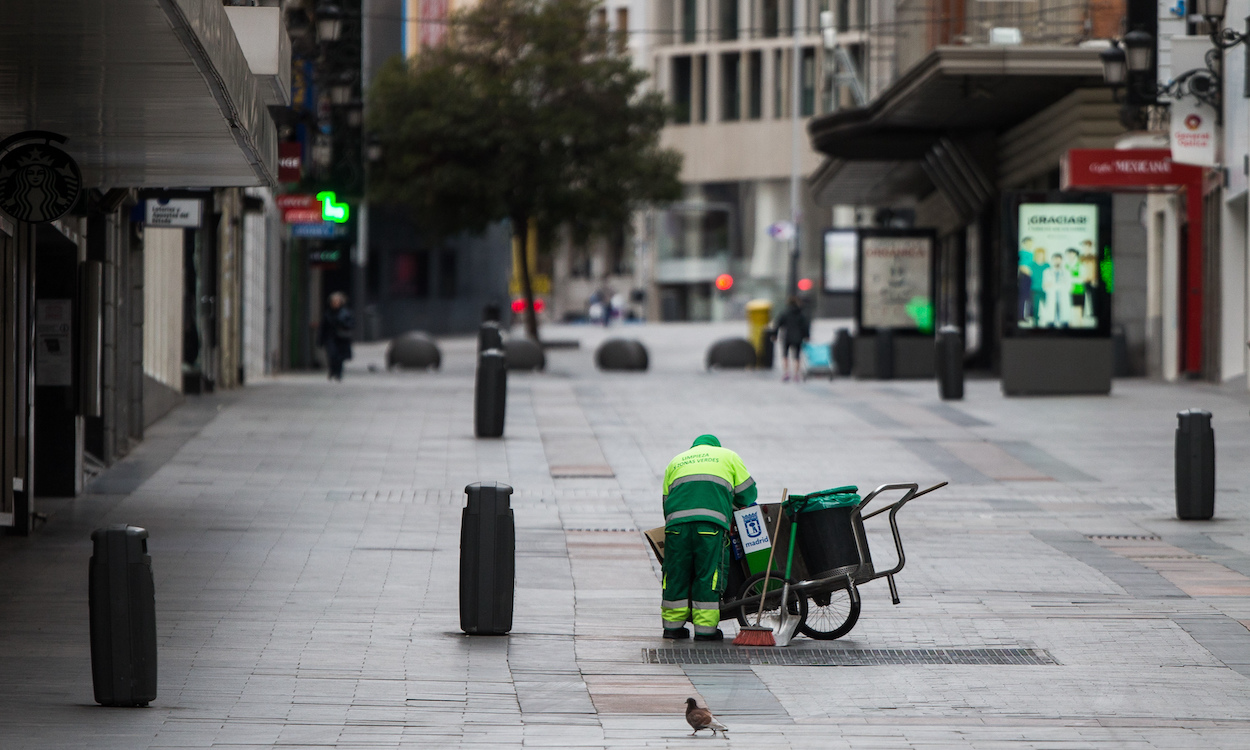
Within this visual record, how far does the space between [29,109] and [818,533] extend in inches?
196

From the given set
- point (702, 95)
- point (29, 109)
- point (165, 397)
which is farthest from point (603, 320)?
point (29, 109)

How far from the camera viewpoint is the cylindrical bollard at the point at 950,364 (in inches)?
947

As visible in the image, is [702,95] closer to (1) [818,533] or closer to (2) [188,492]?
(2) [188,492]

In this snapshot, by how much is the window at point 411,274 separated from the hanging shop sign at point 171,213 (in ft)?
127

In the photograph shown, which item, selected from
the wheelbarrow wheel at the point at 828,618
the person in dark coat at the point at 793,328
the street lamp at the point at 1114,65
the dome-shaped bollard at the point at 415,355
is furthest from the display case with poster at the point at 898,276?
the wheelbarrow wheel at the point at 828,618

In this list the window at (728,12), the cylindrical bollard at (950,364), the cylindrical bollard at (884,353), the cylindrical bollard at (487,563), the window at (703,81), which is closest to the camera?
the cylindrical bollard at (487,563)

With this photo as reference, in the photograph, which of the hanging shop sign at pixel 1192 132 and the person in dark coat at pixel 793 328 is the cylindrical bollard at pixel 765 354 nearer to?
the person in dark coat at pixel 793 328

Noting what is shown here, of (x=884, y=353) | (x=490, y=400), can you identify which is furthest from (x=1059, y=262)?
(x=490, y=400)

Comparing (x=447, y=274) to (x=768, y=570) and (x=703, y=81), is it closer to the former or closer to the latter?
(x=703, y=81)

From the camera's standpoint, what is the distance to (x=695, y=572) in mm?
9297

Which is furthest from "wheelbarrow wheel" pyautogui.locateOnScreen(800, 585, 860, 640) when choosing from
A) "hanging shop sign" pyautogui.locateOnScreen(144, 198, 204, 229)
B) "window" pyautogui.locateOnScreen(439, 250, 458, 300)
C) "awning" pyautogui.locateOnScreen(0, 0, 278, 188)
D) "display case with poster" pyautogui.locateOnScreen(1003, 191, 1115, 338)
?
"window" pyautogui.locateOnScreen(439, 250, 458, 300)

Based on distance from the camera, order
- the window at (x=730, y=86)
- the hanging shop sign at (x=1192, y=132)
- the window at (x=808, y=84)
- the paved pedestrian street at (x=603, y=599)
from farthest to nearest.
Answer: the window at (x=730, y=86)
the window at (x=808, y=84)
the hanging shop sign at (x=1192, y=132)
the paved pedestrian street at (x=603, y=599)

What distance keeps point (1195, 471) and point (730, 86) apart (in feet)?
218

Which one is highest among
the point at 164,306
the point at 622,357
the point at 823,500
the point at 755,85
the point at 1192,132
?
the point at 755,85
